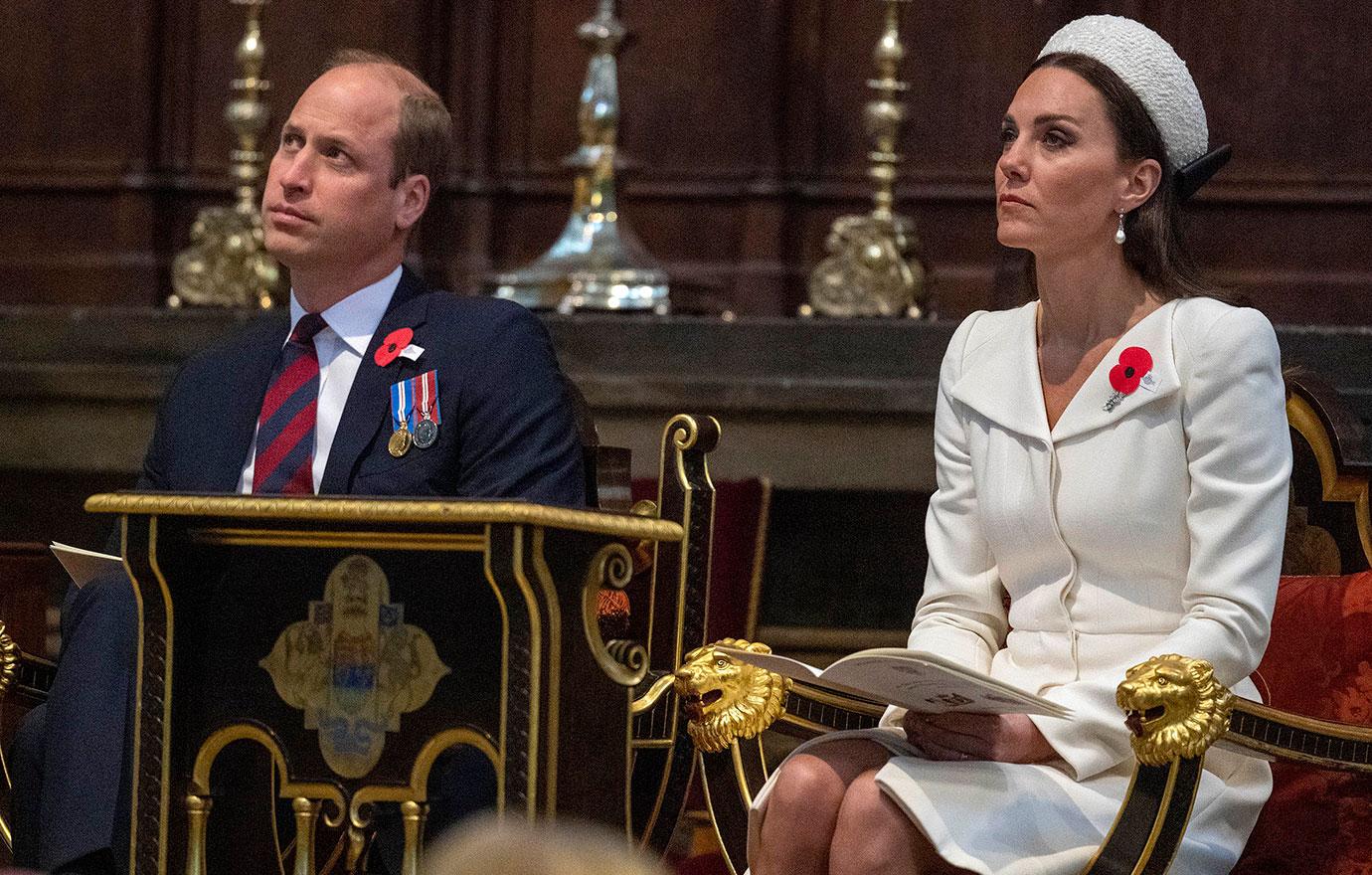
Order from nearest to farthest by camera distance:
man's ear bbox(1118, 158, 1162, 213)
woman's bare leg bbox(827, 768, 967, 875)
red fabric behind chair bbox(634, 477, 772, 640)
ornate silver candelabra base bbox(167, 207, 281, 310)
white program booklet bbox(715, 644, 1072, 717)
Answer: white program booklet bbox(715, 644, 1072, 717) → woman's bare leg bbox(827, 768, 967, 875) → man's ear bbox(1118, 158, 1162, 213) → red fabric behind chair bbox(634, 477, 772, 640) → ornate silver candelabra base bbox(167, 207, 281, 310)

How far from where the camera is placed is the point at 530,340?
3.08 m

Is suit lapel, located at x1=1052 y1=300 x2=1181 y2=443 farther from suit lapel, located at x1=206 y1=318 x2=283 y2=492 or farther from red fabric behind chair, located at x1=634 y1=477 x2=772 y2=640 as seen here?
red fabric behind chair, located at x1=634 y1=477 x2=772 y2=640

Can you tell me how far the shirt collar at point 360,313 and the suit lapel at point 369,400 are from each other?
0.05ft

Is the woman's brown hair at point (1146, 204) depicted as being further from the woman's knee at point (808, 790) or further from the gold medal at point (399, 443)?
the gold medal at point (399, 443)

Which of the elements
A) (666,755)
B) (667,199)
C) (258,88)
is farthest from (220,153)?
(666,755)

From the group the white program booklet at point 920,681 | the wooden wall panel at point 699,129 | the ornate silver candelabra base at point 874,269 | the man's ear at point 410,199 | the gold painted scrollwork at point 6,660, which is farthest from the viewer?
the wooden wall panel at point 699,129

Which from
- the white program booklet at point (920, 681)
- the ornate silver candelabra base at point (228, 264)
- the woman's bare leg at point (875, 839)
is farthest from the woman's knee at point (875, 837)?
the ornate silver candelabra base at point (228, 264)

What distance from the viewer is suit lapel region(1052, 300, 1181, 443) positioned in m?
2.59

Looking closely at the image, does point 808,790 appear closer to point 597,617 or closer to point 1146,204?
point 597,617

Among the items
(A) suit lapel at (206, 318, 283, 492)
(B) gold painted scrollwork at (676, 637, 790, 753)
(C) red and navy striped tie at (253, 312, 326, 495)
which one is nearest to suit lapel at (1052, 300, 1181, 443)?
(B) gold painted scrollwork at (676, 637, 790, 753)

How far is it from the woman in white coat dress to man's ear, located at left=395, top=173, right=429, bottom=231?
891 millimetres

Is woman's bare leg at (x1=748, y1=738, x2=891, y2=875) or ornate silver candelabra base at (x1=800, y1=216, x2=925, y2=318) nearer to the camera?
woman's bare leg at (x1=748, y1=738, x2=891, y2=875)

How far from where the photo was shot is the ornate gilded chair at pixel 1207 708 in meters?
2.35

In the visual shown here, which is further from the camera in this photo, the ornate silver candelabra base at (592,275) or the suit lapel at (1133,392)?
the ornate silver candelabra base at (592,275)
